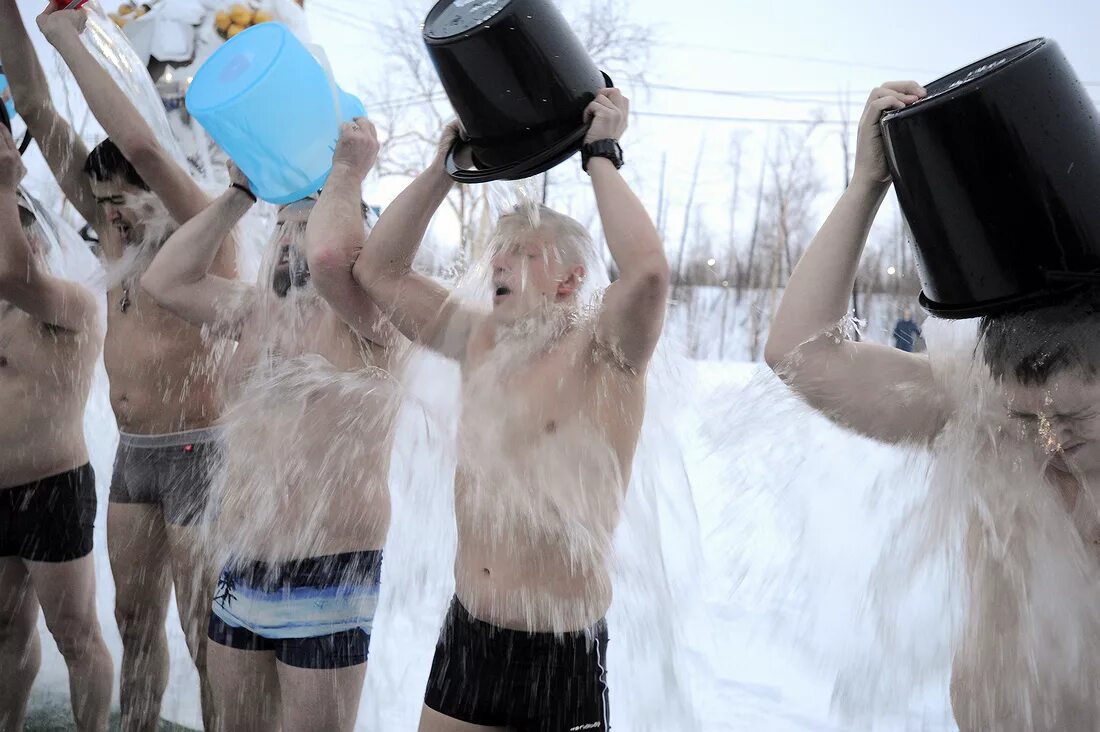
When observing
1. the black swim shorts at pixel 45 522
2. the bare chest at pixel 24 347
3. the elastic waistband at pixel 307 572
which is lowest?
the black swim shorts at pixel 45 522

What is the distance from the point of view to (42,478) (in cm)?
319

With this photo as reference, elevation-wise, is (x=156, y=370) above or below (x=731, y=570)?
above

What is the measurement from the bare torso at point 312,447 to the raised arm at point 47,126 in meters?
1.16

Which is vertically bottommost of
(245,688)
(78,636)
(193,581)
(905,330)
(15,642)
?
(15,642)

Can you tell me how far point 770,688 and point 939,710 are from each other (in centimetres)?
67

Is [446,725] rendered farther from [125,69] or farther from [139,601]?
[125,69]

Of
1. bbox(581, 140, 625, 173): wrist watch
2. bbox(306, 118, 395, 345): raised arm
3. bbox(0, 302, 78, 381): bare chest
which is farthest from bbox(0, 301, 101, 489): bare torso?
bbox(581, 140, 625, 173): wrist watch

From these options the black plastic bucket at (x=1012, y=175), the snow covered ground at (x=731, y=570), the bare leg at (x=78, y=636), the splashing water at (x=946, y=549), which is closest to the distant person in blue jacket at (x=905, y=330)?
the snow covered ground at (x=731, y=570)

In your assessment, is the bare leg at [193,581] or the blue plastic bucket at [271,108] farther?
the bare leg at [193,581]

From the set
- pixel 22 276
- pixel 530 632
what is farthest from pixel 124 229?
pixel 530 632

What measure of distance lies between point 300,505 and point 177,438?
797mm

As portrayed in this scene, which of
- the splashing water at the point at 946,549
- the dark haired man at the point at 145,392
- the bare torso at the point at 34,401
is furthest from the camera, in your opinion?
the bare torso at the point at 34,401

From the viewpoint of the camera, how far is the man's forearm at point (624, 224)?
1911 mm

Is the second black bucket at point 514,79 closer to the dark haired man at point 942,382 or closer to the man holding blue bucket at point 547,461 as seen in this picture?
the man holding blue bucket at point 547,461
